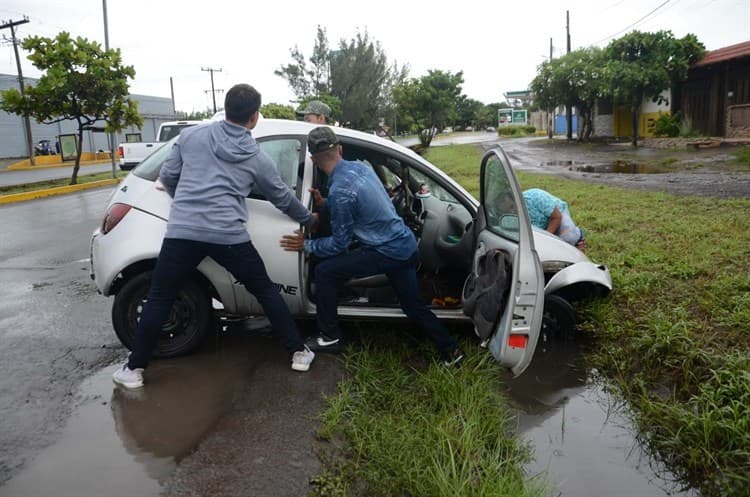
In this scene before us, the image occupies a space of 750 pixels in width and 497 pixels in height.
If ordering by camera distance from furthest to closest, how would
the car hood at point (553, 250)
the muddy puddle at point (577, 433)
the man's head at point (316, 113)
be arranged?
1. the man's head at point (316, 113)
2. the car hood at point (553, 250)
3. the muddy puddle at point (577, 433)

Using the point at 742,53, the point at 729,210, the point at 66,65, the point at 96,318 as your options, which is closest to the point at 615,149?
the point at 742,53

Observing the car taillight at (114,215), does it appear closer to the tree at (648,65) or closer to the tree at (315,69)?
the tree at (648,65)

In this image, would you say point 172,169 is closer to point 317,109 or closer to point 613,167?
point 317,109

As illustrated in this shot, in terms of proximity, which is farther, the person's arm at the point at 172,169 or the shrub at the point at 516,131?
the shrub at the point at 516,131

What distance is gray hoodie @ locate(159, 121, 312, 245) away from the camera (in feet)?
12.0

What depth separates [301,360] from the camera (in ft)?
13.2

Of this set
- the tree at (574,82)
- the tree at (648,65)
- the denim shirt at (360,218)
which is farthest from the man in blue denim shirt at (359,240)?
the tree at (574,82)

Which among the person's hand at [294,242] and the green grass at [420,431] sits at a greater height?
the person's hand at [294,242]

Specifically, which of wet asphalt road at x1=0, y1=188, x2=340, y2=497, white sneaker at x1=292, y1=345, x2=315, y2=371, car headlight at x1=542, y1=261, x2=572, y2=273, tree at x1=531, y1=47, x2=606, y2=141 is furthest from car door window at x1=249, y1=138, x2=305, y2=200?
tree at x1=531, y1=47, x2=606, y2=141

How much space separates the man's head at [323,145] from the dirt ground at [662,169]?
6931mm

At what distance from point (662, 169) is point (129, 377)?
16691 mm

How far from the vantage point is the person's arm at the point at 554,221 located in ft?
16.9

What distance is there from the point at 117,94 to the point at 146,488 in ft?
62.2

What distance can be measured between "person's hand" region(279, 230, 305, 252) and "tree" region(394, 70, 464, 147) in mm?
35388
